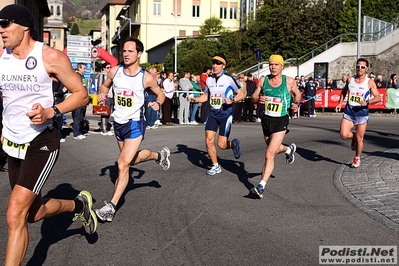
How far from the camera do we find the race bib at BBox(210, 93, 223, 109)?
10.1 meters

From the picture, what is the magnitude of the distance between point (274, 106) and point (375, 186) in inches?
78.6

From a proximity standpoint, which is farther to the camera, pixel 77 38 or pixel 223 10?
pixel 223 10

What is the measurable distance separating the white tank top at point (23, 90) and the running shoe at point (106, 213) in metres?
1.97

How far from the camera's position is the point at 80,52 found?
29.0 m

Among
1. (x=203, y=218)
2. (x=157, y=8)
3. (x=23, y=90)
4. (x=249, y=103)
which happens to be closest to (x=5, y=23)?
(x=23, y=90)

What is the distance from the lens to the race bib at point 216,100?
33.1ft

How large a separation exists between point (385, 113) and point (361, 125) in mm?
17288

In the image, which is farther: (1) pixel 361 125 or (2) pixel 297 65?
(2) pixel 297 65

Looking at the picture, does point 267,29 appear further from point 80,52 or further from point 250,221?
point 250,221

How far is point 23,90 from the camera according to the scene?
4617mm

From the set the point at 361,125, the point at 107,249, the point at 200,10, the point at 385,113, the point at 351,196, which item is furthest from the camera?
the point at 200,10

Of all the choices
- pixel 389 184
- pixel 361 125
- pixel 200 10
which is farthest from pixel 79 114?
pixel 200 10

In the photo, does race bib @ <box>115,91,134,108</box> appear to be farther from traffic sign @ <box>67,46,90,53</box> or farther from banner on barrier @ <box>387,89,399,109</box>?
traffic sign @ <box>67,46,90,53</box>

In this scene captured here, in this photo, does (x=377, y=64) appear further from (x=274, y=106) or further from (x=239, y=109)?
(x=274, y=106)
